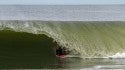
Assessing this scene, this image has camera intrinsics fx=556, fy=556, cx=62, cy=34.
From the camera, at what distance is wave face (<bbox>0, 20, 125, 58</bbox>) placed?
2838 cm

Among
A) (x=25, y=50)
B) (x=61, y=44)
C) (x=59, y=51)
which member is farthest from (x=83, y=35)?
(x=25, y=50)

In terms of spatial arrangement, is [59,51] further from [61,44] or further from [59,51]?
[61,44]

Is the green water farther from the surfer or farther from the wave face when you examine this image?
the wave face

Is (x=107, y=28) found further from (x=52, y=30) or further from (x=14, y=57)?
(x=14, y=57)

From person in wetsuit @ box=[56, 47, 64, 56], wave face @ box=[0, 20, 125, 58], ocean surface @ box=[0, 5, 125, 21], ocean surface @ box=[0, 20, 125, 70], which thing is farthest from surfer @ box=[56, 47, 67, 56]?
ocean surface @ box=[0, 5, 125, 21]

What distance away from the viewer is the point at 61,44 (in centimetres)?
2825

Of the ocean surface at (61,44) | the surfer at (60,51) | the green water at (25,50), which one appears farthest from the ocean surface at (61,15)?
the surfer at (60,51)

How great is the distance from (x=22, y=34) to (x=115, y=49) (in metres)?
5.21

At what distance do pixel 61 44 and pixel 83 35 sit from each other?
7.48 feet

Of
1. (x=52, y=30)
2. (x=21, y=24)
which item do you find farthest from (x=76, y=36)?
(x=21, y=24)

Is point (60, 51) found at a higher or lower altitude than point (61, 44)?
lower

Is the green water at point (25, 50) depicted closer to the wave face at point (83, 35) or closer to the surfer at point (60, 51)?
the surfer at point (60, 51)

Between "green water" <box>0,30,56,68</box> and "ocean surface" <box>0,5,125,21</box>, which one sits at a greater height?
"ocean surface" <box>0,5,125,21</box>

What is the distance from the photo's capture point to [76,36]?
29.5m
